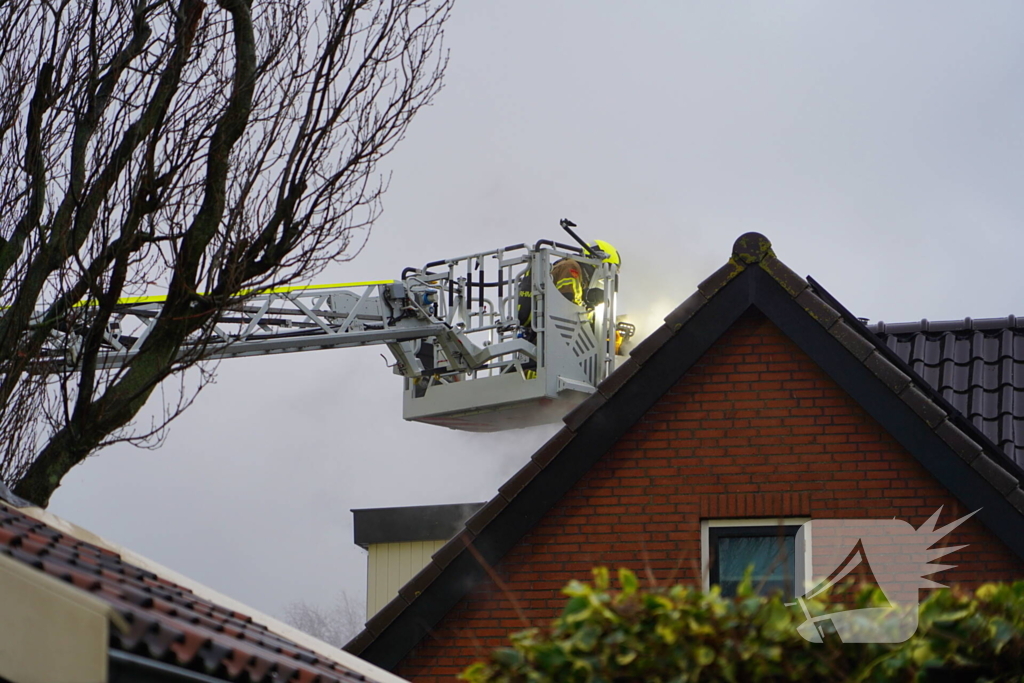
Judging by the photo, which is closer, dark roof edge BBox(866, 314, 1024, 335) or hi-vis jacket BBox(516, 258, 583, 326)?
dark roof edge BBox(866, 314, 1024, 335)

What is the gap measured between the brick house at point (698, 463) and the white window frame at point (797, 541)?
0.01m

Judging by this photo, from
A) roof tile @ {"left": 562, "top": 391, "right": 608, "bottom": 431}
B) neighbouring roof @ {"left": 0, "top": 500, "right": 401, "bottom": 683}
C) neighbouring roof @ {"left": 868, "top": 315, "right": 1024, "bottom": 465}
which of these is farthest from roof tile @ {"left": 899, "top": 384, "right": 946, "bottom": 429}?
neighbouring roof @ {"left": 0, "top": 500, "right": 401, "bottom": 683}

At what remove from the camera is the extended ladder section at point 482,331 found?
58.0ft

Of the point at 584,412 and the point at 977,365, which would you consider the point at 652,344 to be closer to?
the point at 584,412

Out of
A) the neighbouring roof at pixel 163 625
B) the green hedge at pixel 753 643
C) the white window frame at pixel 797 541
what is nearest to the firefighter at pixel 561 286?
the white window frame at pixel 797 541

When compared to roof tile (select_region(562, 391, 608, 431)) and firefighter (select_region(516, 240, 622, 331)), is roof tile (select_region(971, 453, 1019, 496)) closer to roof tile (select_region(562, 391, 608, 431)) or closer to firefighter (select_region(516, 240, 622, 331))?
roof tile (select_region(562, 391, 608, 431))

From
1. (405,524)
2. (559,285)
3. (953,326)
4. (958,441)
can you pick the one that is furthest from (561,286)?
(958,441)

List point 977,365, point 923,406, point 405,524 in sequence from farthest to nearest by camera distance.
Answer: point 405,524 < point 977,365 < point 923,406

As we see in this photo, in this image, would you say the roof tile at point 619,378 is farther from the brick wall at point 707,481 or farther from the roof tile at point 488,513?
the roof tile at point 488,513

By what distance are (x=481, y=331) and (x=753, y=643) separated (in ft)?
50.8

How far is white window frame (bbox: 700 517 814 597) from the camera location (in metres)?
7.45

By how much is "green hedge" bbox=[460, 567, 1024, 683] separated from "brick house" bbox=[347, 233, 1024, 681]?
14.7 feet

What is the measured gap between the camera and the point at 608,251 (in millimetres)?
19203

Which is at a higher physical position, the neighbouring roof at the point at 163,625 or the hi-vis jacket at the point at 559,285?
the hi-vis jacket at the point at 559,285
